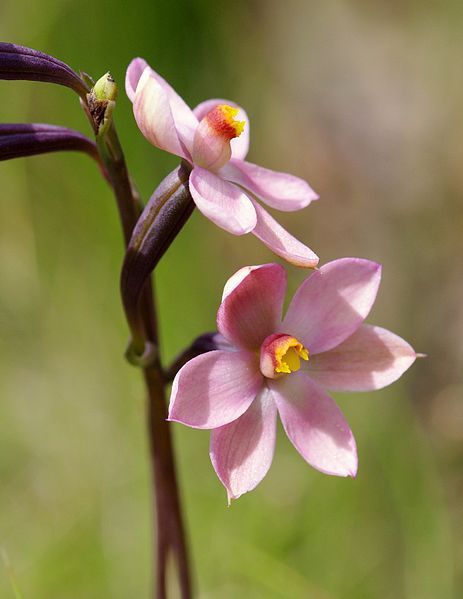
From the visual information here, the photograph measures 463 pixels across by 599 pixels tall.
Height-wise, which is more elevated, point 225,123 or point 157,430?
point 225,123

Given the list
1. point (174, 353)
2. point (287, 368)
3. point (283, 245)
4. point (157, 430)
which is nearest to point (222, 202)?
point (283, 245)

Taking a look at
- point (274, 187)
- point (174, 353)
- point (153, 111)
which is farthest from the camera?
point (174, 353)

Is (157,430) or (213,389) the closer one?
(213,389)

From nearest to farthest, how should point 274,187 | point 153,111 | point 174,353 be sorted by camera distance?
point 153,111, point 274,187, point 174,353

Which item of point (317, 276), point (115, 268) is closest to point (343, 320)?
point (317, 276)

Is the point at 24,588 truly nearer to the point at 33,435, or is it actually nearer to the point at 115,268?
the point at 33,435

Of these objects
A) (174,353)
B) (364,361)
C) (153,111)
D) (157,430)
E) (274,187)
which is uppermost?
(153,111)

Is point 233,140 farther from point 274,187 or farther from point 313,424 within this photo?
point 313,424

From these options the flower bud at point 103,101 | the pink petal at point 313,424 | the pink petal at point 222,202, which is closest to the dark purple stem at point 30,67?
the flower bud at point 103,101
